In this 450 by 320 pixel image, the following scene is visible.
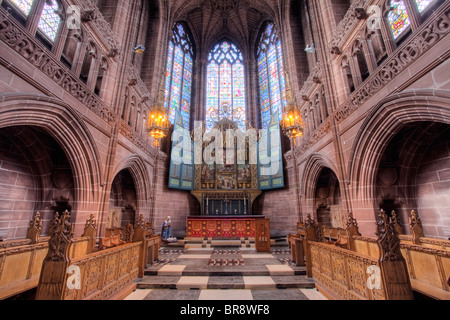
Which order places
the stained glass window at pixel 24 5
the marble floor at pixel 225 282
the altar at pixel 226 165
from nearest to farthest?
the marble floor at pixel 225 282 < the stained glass window at pixel 24 5 < the altar at pixel 226 165

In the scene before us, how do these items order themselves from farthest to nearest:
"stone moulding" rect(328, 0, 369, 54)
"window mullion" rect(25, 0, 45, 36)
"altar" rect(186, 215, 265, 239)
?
"altar" rect(186, 215, 265, 239) → "stone moulding" rect(328, 0, 369, 54) → "window mullion" rect(25, 0, 45, 36)

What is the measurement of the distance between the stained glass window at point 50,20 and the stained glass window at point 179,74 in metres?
7.47

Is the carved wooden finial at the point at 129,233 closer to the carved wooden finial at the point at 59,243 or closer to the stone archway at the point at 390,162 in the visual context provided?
the carved wooden finial at the point at 59,243

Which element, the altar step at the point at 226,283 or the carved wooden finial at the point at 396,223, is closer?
the altar step at the point at 226,283

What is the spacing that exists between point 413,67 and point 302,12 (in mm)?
10217

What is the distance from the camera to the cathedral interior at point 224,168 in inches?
134

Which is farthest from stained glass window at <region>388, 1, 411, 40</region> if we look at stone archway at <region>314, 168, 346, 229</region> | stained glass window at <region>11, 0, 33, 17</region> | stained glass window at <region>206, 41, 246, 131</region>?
stained glass window at <region>206, 41, 246, 131</region>

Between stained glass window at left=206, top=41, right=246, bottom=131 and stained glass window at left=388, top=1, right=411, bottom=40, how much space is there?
9692 millimetres

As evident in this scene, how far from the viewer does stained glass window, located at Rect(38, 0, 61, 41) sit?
504 centimetres

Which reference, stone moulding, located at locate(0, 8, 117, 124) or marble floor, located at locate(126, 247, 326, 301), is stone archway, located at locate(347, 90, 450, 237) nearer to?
marble floor, located at locate(126, 247, 326, 301)

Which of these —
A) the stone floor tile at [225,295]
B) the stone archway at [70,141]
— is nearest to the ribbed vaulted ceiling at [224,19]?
the stone archway at [70,141]

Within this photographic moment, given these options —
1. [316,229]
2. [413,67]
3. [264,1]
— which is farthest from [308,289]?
[264,1]

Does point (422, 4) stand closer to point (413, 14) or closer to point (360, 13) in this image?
point (413, 14)

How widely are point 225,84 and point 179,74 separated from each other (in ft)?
12.0
